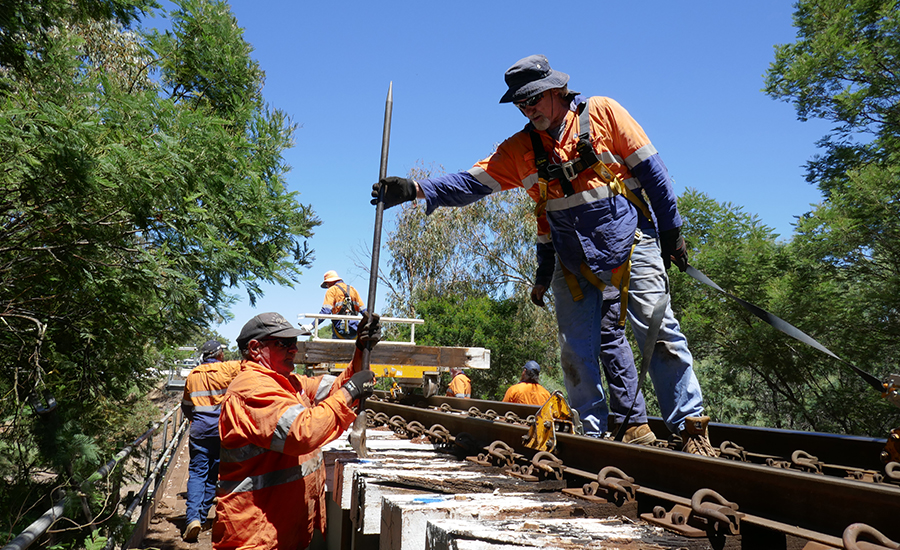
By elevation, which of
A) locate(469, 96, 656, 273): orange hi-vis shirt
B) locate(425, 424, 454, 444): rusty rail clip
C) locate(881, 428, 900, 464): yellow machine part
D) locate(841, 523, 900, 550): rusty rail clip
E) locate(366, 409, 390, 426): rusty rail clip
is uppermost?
locate(469, 96, 656, 273): orange hi-vis shirt

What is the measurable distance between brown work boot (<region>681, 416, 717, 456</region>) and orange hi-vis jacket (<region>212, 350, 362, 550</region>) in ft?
5.41

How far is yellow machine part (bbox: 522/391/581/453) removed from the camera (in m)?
3.01

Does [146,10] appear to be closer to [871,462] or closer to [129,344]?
[129,344]

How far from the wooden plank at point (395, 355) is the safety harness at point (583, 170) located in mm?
4546

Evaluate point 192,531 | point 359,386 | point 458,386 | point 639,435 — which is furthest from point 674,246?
point 458,386

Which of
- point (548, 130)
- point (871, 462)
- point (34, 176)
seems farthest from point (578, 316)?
point (34, 176)

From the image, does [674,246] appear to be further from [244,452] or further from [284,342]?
[244,452]

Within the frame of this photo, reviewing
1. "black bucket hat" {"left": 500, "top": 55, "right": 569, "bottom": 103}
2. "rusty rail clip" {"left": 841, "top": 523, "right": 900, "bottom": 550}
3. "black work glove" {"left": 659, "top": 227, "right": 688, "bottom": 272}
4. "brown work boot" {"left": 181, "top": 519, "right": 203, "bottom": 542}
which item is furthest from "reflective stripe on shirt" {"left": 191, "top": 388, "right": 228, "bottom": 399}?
"rusty rail clip" {"left": 841, "top": 523, "right": 900, "bottom": 550}

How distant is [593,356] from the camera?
351 cm

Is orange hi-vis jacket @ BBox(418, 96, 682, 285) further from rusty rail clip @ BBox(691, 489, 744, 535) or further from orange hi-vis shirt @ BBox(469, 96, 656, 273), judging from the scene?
rusty rail clip @ BBox(691, 489, 744, 535)

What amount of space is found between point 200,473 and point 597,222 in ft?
19.3

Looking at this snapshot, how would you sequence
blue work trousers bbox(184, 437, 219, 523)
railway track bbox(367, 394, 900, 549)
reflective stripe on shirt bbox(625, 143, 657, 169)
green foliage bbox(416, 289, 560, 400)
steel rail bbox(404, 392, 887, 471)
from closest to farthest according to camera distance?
railway track bbox(367, 394, 900, 549)
steel rail bbox(404, 392, 887, 471)
reflective stripe on shirt bbox(625, 143, 657, 169)
blue work trousers bbox(184, 437, 219, 523)
green foliage bbox(416, 289, 560, 400)

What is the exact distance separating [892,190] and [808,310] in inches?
137

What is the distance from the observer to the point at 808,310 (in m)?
14.8
